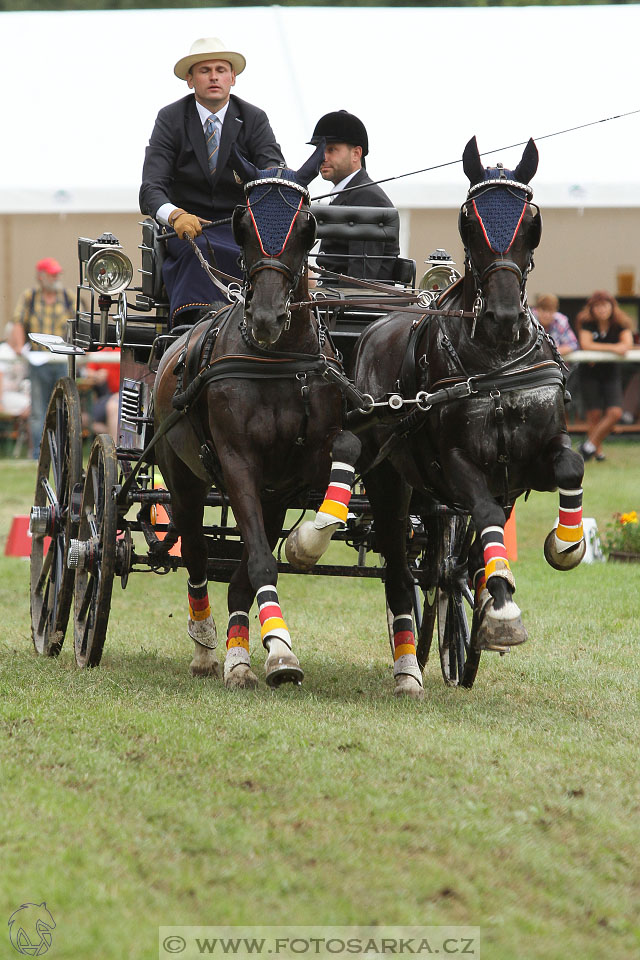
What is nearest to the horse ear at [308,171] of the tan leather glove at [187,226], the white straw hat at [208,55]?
the tan leather glove at [187,226]

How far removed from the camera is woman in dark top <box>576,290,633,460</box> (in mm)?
15523

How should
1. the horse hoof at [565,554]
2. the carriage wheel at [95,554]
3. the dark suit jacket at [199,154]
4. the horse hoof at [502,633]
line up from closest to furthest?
the horse hoof at [502,633], the horse hoof at [565,554], the carriage wheel at [95,554], the dark suit jacket at [199,154]

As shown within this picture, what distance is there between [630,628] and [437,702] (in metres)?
2.42

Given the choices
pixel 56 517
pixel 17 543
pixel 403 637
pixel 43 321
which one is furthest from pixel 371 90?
pixel 403 637

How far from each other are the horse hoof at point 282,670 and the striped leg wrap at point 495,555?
2.72 ft

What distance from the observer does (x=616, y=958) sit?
2910mm

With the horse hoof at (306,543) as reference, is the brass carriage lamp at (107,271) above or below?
above

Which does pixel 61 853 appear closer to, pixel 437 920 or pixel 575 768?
pixel 437 920

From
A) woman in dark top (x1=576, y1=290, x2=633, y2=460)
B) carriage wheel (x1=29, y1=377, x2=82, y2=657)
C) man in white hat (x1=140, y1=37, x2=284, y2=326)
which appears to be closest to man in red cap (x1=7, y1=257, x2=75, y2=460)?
woman in dark top (x1=576, y1=290, x2=633, y2=460)

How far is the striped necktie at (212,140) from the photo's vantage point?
6.68m

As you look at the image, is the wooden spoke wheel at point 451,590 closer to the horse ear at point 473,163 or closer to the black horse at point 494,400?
the black horse at point 494,400

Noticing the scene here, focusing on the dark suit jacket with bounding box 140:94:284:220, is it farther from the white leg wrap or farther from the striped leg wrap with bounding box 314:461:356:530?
the white leg wrap

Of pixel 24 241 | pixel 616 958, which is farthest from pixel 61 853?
pixel 24 241

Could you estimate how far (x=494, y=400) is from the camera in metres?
4.89
